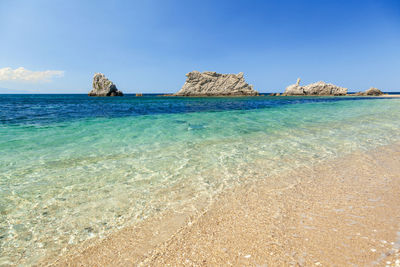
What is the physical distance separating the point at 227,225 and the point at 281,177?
241cm

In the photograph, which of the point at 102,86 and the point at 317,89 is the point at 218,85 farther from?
the point at 102,86

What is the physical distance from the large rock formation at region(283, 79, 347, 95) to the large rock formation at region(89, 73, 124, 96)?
83.7m

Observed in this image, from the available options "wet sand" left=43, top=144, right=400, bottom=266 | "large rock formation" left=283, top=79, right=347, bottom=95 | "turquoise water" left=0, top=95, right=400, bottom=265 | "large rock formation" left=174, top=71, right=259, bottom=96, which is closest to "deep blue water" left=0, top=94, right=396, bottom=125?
Result: "turquoise water" left=0, top=95, right=400, bottom=265

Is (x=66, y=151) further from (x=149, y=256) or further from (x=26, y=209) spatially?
(x=149, y=256)

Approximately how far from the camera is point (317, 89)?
307 ft

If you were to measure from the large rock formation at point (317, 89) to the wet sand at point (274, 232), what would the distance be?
10304 centimetres

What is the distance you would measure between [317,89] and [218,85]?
153 ft

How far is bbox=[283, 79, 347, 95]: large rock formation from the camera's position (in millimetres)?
91625

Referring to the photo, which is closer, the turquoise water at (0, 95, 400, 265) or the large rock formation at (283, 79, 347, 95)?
the turquoise water at (0, 95, 400, 265)

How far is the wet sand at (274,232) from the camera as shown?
7.75 feet

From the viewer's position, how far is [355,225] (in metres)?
2.89

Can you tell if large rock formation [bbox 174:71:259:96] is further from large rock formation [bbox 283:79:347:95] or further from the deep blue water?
the deep blue water

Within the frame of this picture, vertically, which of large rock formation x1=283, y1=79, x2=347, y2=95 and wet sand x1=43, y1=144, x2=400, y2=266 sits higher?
large rock formation x1=283, y1=79, x2=347, y2=95

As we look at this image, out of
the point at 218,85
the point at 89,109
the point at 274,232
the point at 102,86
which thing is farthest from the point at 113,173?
the point at 102,86
